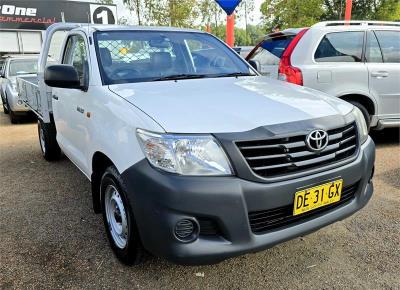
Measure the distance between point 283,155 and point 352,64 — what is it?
363 centimetres

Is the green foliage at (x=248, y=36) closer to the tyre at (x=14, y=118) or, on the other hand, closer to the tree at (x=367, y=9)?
the tree at (x=367, y=9)

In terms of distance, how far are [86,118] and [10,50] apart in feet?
79.4

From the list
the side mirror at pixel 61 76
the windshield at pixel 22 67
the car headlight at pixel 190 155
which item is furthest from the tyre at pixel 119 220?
the windshield at pixel 22 67

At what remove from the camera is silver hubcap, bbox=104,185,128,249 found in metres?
2.62

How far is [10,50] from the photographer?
2397 cm

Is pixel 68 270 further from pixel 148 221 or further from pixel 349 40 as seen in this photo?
pixel 349 40

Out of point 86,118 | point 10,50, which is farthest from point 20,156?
point 10,50

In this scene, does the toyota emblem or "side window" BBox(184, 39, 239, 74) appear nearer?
the toyota emblem

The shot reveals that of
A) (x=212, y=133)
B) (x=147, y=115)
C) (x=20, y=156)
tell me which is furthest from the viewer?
(x=20, y=156)

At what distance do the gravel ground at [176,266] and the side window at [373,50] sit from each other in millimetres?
2120

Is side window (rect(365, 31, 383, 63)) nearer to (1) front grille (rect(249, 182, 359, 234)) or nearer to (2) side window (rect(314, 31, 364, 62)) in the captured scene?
(2) side window (rect(314, 31, 364, 62))

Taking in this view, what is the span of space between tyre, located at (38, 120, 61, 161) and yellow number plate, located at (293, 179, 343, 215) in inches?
144

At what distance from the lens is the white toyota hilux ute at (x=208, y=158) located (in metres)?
2.12

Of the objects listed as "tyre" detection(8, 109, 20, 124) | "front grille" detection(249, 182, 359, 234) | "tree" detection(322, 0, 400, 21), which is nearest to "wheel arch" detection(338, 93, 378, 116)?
"front grille" detection(249, 182, 359, 234)
